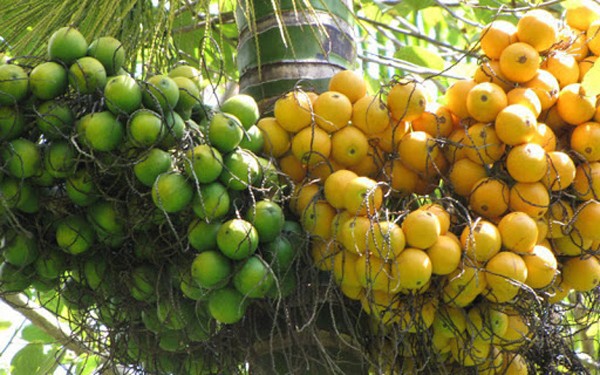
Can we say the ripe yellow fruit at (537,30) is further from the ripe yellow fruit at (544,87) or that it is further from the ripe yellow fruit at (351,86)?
the ripe yellow fruit at (351,86)

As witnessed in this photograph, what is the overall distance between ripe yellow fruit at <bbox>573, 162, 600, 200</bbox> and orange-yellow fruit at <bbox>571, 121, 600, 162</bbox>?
0.8 inches

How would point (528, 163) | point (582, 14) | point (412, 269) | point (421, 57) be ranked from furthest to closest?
point (421, 57)
point (582, 14)
point (528, 163)
point (412, 269)

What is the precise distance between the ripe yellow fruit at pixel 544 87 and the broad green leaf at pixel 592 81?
0.07m

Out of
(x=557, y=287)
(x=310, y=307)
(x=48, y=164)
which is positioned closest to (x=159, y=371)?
(x=310, y=307)

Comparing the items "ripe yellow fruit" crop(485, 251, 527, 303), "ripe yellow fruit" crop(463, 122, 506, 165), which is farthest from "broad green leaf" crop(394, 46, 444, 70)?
"ripe yellow fruit" crop(485, 251, 527, 303)

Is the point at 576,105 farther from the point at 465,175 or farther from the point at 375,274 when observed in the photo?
the point at 375,274

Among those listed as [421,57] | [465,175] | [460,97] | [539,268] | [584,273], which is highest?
[460,97]

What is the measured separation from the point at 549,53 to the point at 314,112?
1.91 feet

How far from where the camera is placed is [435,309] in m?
1.85

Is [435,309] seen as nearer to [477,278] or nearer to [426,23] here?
[477,278]

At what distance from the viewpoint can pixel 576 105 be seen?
1.93 m

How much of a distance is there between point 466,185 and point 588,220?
27 centimetres

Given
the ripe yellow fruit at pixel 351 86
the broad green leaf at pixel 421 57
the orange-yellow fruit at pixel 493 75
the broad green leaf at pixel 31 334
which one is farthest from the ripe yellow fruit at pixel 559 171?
the broad green leaf at pixel 31 334

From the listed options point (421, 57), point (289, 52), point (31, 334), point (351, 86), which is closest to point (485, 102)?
point (351, 86)
